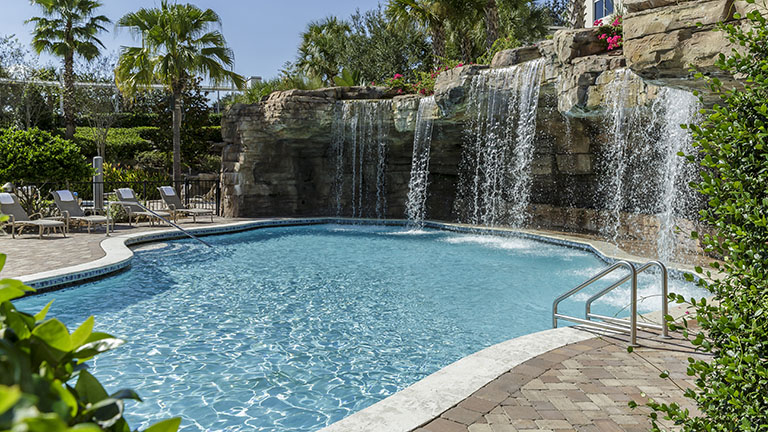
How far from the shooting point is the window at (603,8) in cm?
2742

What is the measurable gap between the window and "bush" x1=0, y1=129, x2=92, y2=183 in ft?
84.3

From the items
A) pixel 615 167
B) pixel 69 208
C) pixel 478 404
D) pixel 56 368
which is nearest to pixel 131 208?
pixel 69 208

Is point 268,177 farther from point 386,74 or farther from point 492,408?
point 492,408

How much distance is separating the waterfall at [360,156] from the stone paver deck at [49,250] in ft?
25.1

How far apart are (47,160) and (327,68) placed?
22630mm

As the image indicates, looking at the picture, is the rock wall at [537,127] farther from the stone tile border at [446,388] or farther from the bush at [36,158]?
the bush at [36,158]

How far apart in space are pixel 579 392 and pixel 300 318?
427 centimetres

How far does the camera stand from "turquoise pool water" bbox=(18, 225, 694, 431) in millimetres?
4906

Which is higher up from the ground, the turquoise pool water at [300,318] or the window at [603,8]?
the window at [603,8]

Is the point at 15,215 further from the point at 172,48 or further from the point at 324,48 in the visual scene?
the point at 324,48

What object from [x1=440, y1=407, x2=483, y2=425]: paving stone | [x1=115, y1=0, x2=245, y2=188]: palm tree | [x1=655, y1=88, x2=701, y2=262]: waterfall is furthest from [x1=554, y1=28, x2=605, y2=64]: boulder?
[x1=115, y1=0, x2=245, y2=188]: palm tree

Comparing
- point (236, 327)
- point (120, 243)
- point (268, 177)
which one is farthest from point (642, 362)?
point (268, 177)

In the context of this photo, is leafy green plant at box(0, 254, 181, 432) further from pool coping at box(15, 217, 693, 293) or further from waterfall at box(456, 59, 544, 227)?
waterfall at box(456, 59, 544, 227)

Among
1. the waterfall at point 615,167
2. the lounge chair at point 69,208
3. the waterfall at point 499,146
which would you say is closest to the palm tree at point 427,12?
the waterfall at point 499,146
